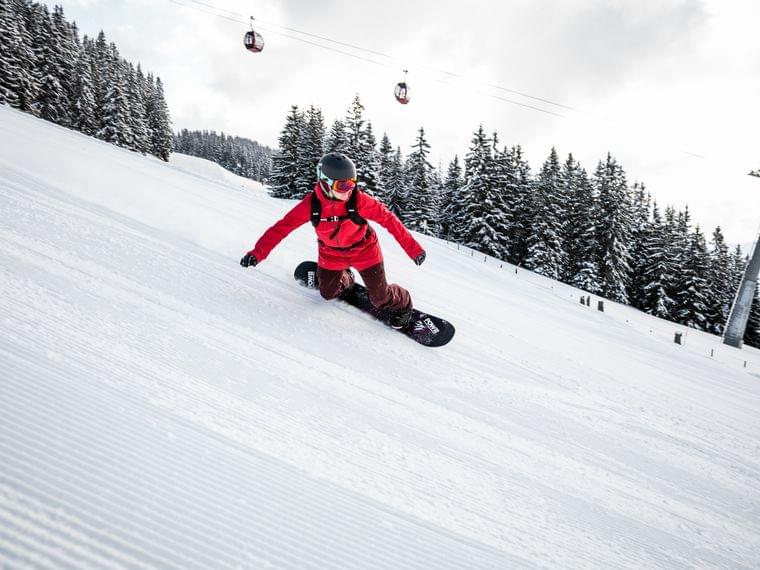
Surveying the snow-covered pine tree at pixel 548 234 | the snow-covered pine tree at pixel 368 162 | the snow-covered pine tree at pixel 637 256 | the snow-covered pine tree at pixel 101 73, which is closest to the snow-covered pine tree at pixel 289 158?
the snow-covered pine tree at pixel 368 162

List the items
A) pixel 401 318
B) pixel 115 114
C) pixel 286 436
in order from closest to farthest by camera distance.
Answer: pixel 286 436 < pixel 401 318 < pixel 115 114

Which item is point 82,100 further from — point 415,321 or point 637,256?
point 637,256

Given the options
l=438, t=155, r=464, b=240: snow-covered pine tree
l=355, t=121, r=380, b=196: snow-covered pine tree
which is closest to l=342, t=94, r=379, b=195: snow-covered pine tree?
l=355, t=121, r=380, b=196: snow-covered pine tree

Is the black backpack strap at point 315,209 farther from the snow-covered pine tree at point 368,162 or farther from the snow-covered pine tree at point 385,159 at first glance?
the snow-covered pine tree at point 385,159

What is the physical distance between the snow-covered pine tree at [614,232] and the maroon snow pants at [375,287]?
114 ft

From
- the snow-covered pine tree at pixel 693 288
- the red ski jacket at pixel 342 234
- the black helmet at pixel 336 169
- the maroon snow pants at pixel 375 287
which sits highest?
the snow-covered pine tree at pixel 693 288

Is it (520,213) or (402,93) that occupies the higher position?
(520,213)

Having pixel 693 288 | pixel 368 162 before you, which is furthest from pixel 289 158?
pixel 693 288

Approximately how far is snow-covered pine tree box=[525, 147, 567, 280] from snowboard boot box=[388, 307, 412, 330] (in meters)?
31.1

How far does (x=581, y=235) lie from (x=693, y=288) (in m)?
10.4

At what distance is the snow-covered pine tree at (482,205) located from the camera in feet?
106

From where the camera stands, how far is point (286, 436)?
198 centimetres

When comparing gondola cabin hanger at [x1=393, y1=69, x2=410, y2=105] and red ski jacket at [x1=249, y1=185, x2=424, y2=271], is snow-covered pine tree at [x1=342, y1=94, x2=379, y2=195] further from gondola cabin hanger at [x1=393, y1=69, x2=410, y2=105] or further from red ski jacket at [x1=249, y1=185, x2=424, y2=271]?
red ski jacket at [x1=249, y1=185, x2=424, y2=271]

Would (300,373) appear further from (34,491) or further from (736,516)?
(736,516)
